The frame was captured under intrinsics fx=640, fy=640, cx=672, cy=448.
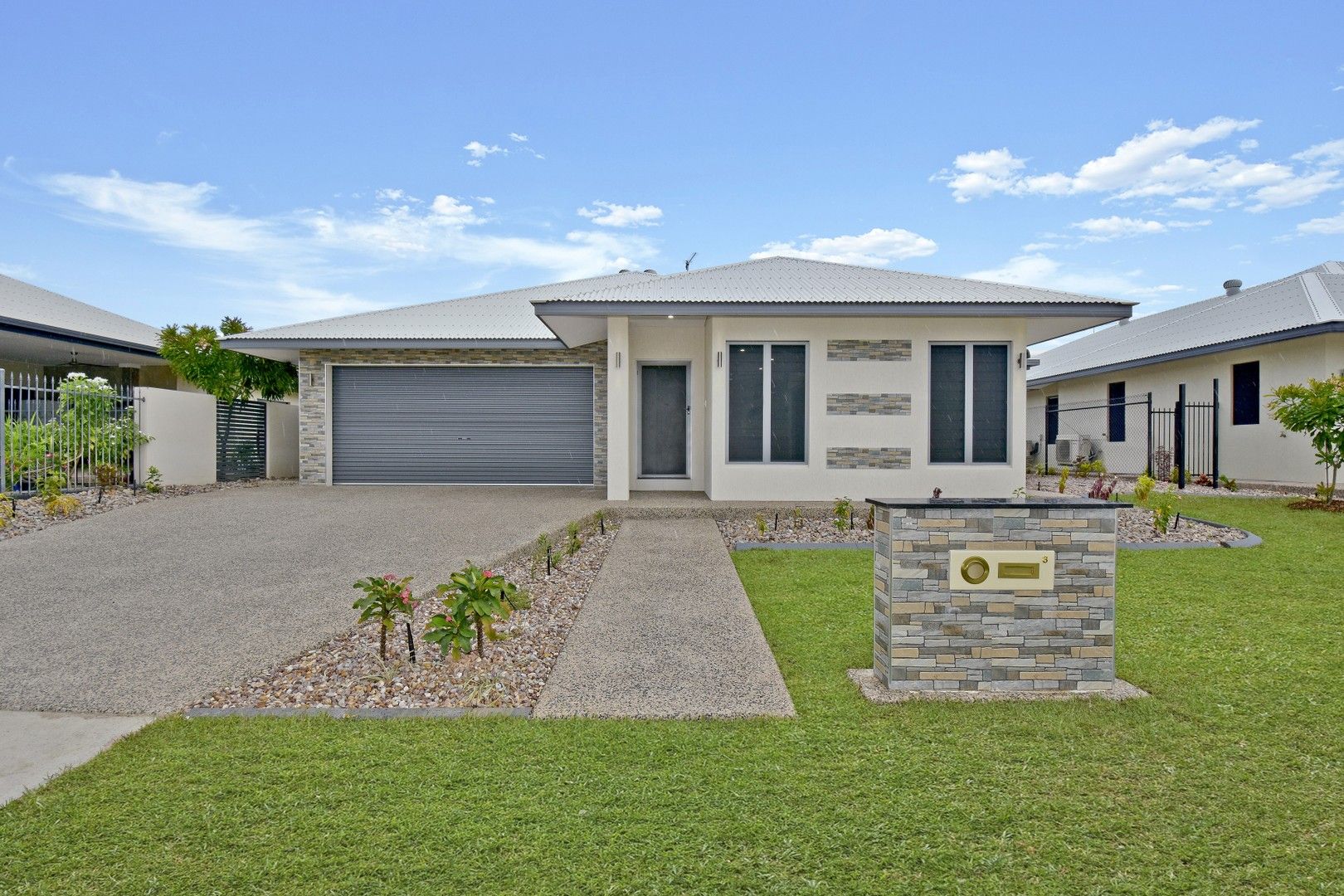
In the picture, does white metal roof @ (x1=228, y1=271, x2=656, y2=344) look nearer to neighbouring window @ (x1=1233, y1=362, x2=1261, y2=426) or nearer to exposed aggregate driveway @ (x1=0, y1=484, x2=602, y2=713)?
exposed aggregate driveway @ (x1=0, y1=484, x2=602, y2=713)

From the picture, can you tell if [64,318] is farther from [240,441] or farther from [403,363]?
[403,363]

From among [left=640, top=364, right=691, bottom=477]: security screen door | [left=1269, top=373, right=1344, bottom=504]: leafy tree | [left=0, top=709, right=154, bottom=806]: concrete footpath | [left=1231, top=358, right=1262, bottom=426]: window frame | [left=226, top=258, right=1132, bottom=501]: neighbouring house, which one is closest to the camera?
[left=0, top=709, right=154, bottom=806]: concrete footpath

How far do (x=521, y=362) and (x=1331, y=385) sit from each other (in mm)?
14161

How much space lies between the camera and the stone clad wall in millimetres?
3258

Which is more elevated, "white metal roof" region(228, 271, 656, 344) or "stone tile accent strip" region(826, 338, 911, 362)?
"white metal roof" region(228, 271, 656, 344)

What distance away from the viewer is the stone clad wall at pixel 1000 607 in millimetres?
3258

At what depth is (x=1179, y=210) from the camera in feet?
44.4

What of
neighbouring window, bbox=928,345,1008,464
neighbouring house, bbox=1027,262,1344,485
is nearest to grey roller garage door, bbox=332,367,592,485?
neighbouring window, bbox=928,345,1008,464

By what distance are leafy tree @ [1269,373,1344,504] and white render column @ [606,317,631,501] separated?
11.2m

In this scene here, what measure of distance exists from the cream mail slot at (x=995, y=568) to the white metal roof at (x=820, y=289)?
6211 millimetres

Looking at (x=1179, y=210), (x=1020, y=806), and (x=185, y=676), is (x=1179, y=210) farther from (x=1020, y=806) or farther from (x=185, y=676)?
(x=185, y=676)

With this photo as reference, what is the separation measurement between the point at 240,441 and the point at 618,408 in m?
9.72

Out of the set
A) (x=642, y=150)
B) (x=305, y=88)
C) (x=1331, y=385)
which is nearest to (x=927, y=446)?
(x=1331, y=385)

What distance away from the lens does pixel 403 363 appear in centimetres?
1311
